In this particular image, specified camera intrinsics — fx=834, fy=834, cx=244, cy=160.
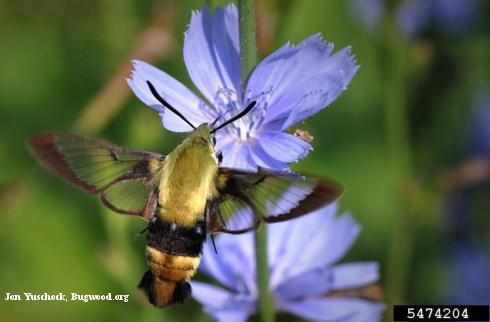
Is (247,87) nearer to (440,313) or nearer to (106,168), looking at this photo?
(106,168)

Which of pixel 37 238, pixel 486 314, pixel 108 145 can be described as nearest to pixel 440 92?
pixel 486 314

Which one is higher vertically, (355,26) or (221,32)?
(355,26)

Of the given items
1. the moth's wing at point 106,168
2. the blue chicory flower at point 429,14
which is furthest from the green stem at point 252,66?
the blue chicory flower at point 429,14

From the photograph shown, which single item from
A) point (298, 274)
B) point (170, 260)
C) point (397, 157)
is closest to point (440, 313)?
point (397, 157)

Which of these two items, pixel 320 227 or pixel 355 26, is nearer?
pixel 320 227

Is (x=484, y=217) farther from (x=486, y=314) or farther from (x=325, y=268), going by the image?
(x=325, y=268)

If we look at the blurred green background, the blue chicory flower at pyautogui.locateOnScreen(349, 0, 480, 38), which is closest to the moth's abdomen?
the blurred green background

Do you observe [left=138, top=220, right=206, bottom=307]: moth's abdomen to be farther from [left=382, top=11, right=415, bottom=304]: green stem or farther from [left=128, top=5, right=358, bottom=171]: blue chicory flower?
[left=382, top=11, right=415, bottom=304]: green stem
